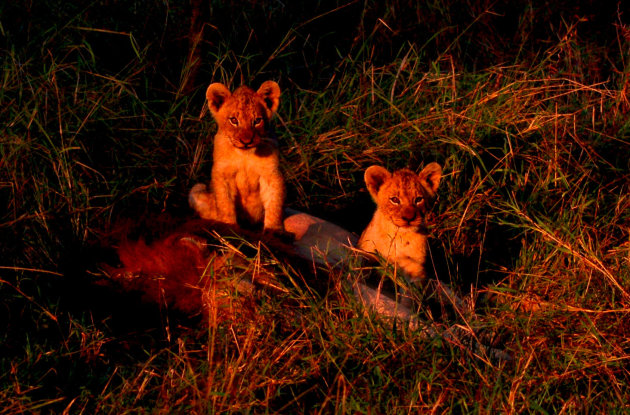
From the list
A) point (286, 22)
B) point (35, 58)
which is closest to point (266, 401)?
point (35, 58)

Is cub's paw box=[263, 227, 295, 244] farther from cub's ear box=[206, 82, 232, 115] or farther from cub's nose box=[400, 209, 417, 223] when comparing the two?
cub's ear box=[206, 82, 232, 115]

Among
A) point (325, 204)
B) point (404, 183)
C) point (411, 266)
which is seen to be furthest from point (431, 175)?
point (325, 204)

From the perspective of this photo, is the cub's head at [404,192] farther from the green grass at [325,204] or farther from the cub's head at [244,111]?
the cub's head at [244,111]

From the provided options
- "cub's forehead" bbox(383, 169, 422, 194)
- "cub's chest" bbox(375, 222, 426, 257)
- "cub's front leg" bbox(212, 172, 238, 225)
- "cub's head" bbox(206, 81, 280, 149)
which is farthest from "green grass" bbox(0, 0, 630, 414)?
"cub's head" bbox(206, 81, 280, 149)

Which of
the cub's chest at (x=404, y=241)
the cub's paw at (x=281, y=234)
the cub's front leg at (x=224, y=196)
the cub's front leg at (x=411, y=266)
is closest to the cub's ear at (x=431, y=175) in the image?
the cub's chest at (x=404, y=241)

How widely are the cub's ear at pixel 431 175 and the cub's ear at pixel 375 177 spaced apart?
0.20 metres

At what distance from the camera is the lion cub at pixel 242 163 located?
472 cm

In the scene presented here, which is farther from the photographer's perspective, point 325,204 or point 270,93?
point 325,204

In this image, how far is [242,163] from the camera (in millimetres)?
4820

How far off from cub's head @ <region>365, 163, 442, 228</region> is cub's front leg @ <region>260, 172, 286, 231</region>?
550 mm

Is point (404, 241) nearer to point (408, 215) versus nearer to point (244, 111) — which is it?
point (408, 215)

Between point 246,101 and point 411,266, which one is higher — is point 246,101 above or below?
above

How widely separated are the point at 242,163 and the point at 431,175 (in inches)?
44.5

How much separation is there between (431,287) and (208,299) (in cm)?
151
